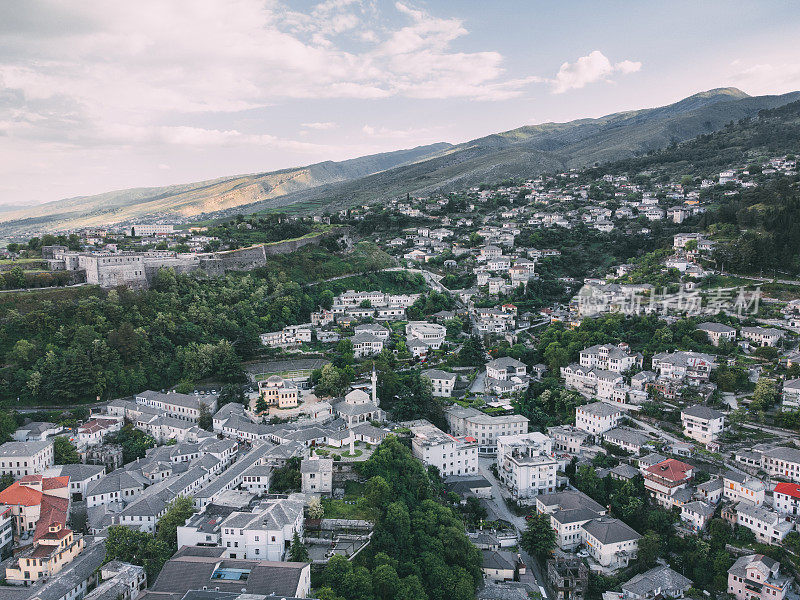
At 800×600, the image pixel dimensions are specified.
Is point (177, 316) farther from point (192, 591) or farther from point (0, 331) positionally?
point (192, 591)

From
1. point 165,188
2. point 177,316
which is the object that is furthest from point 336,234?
point 165,188

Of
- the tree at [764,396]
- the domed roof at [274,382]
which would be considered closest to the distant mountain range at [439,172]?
the domed roof at [274,382]

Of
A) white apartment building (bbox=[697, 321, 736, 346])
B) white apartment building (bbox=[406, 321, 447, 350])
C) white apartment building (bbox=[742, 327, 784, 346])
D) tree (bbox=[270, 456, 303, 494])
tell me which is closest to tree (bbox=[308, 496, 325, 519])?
tree (bbox=[270, 456, 303, 494])

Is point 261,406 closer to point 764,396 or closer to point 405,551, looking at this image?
point 405,551

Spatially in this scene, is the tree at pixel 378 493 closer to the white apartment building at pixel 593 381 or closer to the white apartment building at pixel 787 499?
the white apartment building at pixel 787 499

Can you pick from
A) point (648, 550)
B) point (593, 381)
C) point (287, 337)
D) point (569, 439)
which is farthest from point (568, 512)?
point (287, 337)
